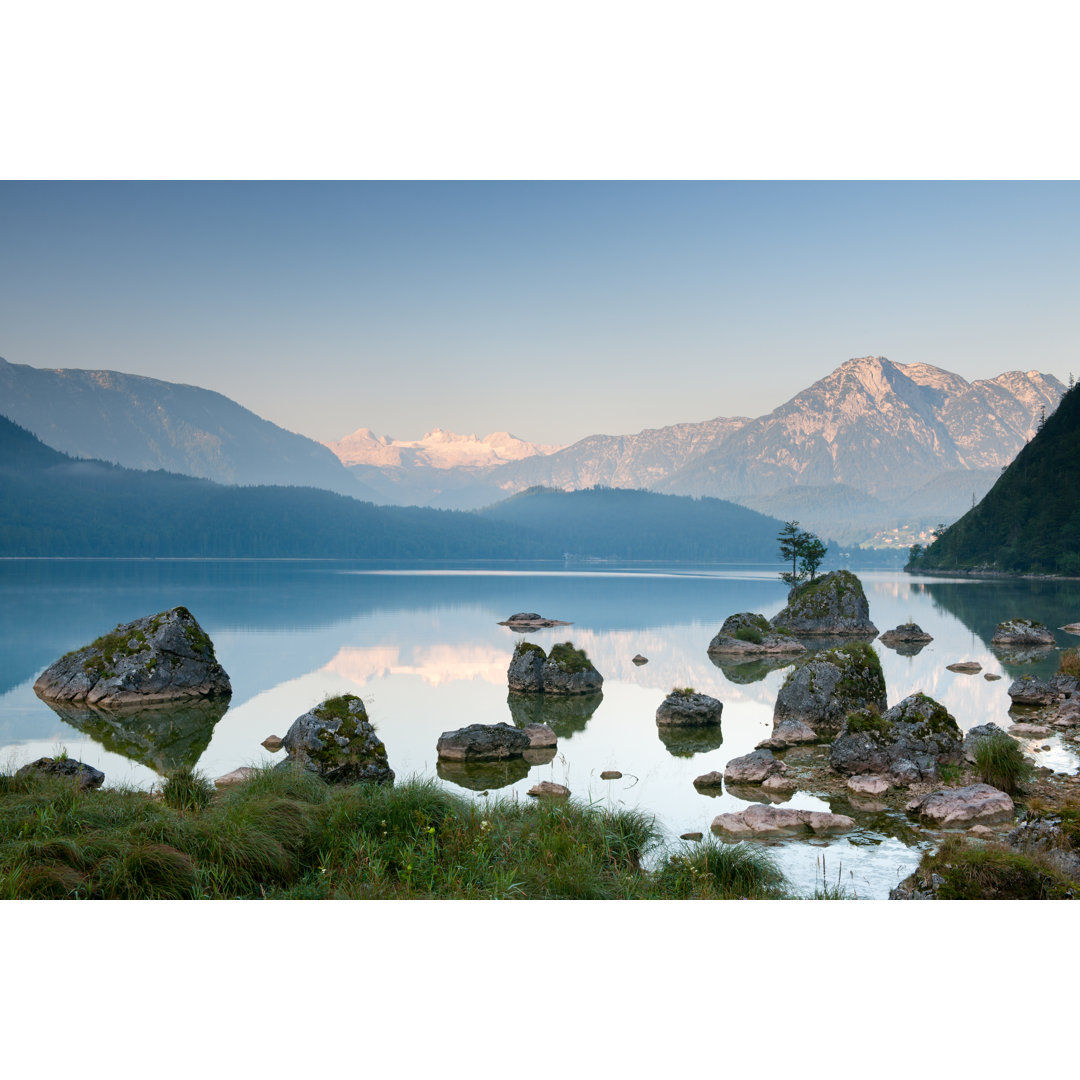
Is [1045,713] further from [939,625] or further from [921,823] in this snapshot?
[939,625]

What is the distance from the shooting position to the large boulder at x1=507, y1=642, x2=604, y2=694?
24375 mm

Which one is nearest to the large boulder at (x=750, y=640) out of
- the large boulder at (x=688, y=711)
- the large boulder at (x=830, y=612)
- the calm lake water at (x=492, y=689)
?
the calm lake water at (x=492, y=689)

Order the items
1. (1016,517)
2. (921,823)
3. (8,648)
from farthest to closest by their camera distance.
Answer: (1016,517)
(8,648)
(921,823)

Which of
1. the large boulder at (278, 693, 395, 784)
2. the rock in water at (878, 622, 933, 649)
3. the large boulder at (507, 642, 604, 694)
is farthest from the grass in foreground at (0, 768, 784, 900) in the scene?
the rock in water at (878, 622, 933, 649)

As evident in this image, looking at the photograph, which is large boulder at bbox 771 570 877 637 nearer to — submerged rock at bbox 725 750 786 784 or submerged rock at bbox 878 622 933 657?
submerged rock at bbox 878 622 933 657

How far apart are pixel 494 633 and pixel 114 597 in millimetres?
39903

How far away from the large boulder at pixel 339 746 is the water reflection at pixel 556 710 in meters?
5.84

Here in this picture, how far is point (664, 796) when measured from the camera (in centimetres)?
1270

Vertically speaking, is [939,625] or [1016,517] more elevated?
[1016,517]

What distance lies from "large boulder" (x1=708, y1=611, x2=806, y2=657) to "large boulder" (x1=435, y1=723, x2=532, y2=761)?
860 inches

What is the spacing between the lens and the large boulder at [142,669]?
2166 centimetres

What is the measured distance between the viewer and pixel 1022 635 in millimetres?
35062

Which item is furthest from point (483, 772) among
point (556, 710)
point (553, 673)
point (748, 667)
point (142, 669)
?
point (748, 667)

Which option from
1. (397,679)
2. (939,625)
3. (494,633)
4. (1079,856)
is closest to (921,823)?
(1079,856)
